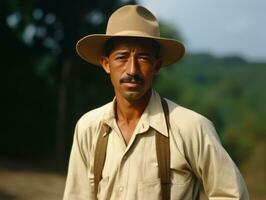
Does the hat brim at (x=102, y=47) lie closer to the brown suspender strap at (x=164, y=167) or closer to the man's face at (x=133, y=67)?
the man's face at (x=133, y=67)

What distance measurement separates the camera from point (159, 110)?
290 cm

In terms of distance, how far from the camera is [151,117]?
287 cm

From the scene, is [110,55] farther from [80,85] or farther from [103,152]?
[80,85]

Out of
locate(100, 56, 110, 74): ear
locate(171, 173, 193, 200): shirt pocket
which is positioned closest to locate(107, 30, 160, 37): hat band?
locate(100, 56, 110, 74): ear

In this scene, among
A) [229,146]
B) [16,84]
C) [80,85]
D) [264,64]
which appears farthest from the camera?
[264,64]

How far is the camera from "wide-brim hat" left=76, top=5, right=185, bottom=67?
2912mm

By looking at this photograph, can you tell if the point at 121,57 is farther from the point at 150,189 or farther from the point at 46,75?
the point at 46,75

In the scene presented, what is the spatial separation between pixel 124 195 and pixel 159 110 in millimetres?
408

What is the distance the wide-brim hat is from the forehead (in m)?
0.03

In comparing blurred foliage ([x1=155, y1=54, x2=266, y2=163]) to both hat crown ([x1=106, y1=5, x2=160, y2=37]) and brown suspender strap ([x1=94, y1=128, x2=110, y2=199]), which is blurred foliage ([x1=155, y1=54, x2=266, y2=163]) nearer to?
hat crown ([x1=106, y1=5, x2=160, y2=37])

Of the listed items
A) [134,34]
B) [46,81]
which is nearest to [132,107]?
[134,34]

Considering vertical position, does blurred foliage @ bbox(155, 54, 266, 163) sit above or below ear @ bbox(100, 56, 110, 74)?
above

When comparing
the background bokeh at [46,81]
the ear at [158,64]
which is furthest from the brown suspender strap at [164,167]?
the background bokeh at [46,81]

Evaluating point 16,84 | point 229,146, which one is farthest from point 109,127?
point 229,146
